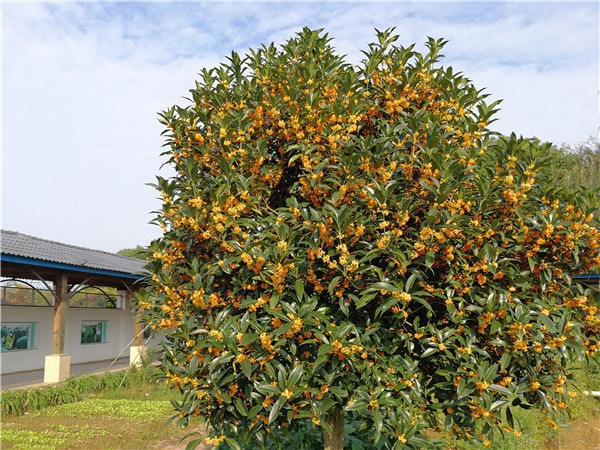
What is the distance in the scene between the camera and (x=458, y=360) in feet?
10.2

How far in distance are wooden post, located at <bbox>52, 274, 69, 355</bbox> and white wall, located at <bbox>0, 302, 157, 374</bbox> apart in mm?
1704

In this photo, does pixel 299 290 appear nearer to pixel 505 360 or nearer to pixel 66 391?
pixel 505 360

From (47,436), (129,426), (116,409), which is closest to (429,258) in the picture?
A: (129,426)

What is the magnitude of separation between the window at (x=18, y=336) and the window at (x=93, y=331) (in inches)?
89.9

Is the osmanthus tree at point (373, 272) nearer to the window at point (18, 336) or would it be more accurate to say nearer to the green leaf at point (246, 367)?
the green leaf at point (246, 367)

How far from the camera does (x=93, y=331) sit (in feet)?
64.1

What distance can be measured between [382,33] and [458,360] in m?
2.75

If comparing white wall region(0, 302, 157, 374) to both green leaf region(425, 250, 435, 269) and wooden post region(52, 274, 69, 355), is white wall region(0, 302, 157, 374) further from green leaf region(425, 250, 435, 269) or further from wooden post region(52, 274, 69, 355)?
green leaf region(425, 250, 435, 269)

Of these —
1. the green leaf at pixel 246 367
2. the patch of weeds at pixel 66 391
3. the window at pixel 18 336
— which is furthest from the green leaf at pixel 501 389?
the window at pixel 18 336

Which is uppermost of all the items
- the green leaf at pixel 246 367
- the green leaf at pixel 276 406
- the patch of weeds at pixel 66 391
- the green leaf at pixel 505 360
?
the green leaf at pixel 246 367

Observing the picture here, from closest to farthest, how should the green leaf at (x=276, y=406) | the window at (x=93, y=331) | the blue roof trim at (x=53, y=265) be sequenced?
the green leaf at (x=276, y=406) → the blue roof trim at (x=53, y=265) → the window at (x=93, y=331)

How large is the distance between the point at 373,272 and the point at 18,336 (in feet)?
54.7

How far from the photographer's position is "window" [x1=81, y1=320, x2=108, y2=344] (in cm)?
1888

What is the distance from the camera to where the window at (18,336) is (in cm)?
1549
